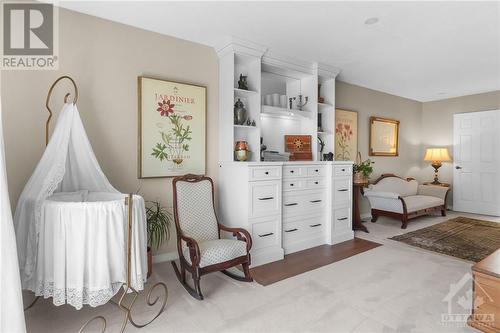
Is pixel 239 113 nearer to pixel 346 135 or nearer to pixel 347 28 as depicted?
pixel 347 28

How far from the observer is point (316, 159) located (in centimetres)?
411

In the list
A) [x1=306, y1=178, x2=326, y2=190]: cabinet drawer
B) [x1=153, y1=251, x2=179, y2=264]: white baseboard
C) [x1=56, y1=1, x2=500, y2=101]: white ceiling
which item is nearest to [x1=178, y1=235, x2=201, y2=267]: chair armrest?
[x1=153, y1=251, x2=179, y2=264]: white baseboard

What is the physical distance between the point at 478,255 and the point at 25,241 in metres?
4.70

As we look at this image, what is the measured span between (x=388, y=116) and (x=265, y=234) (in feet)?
14.1

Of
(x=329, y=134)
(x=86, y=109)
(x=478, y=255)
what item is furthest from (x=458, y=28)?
(x=86, y=109)

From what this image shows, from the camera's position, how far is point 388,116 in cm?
594

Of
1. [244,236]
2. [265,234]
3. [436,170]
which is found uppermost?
[436,170]

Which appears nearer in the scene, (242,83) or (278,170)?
(278,170)

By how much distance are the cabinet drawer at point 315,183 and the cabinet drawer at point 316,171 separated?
0.07 meters

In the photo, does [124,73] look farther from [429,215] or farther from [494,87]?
[494,87]

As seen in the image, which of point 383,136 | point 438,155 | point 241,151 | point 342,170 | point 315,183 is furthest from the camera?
point 438,155

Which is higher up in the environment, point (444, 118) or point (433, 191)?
point (444, 118)

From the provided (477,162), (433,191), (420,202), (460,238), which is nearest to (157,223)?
(460,238)

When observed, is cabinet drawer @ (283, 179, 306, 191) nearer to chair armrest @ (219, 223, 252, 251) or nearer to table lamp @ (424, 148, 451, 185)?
chair armrest @ (219, 223, 252, 251)
